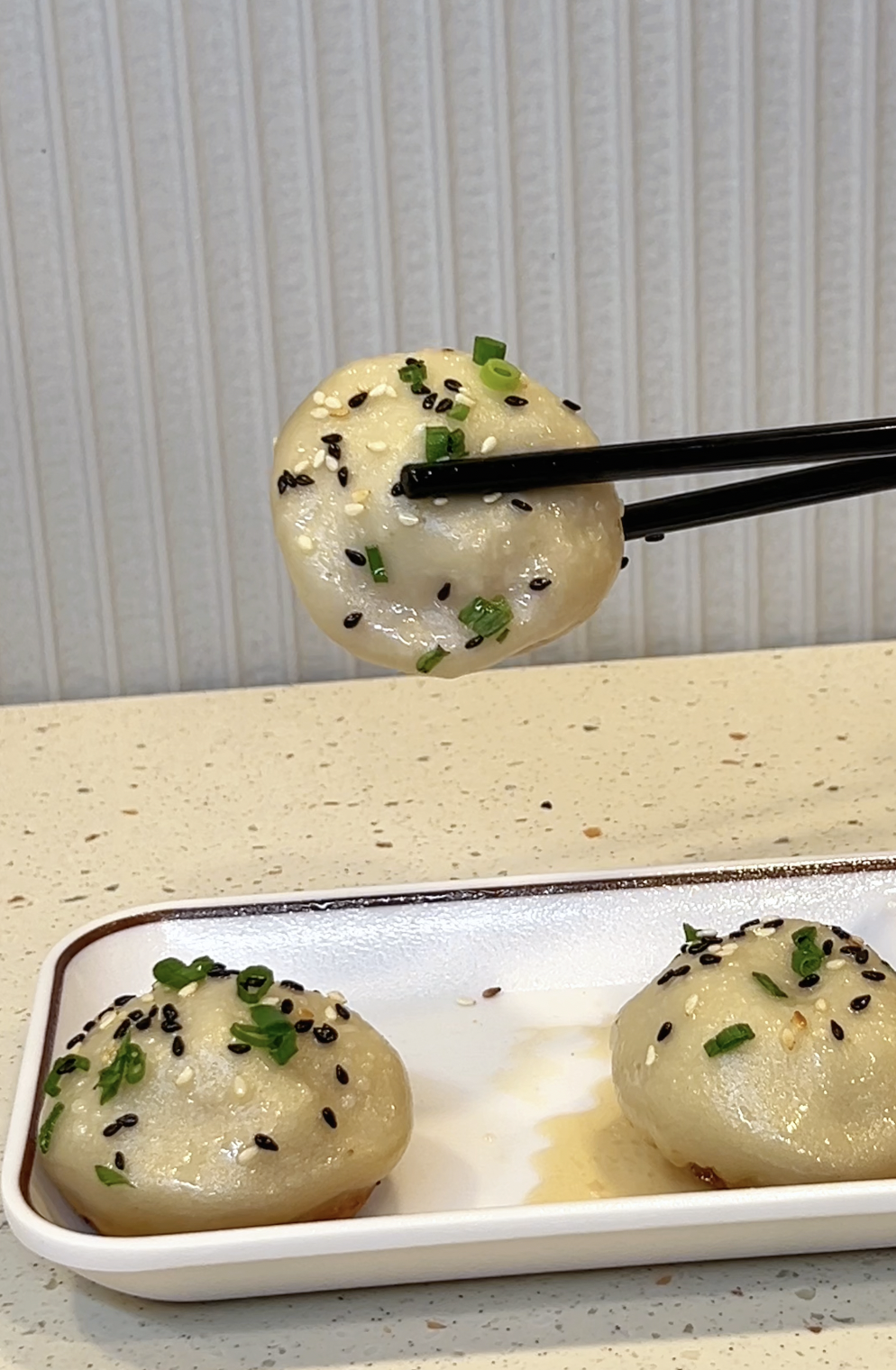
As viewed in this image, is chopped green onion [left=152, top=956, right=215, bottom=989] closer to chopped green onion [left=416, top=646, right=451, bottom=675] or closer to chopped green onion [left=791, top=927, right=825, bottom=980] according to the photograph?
chopped green onion [left=416, top=646, right=451, bottom=675]


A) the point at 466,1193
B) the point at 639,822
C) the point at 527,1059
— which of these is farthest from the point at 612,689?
the point at 466,1193

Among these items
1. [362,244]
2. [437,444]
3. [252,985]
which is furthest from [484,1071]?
[362,244]

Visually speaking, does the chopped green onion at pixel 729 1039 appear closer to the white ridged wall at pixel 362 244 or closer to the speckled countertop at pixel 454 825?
the speckled countertop at pixel 454 825

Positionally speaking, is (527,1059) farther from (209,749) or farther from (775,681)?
(775,681)

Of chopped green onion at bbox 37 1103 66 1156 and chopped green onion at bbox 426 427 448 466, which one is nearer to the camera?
chopped green onion at bbox 37 1103 66 1156

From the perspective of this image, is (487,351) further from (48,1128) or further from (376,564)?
(48,1128)

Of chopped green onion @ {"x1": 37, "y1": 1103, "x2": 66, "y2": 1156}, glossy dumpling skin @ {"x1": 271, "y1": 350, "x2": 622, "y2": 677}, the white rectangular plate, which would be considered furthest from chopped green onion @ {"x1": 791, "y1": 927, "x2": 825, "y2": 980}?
chopped green onion @ {"x1": 37, "y1": 1103, "x2": 66, "y2": 1156}
